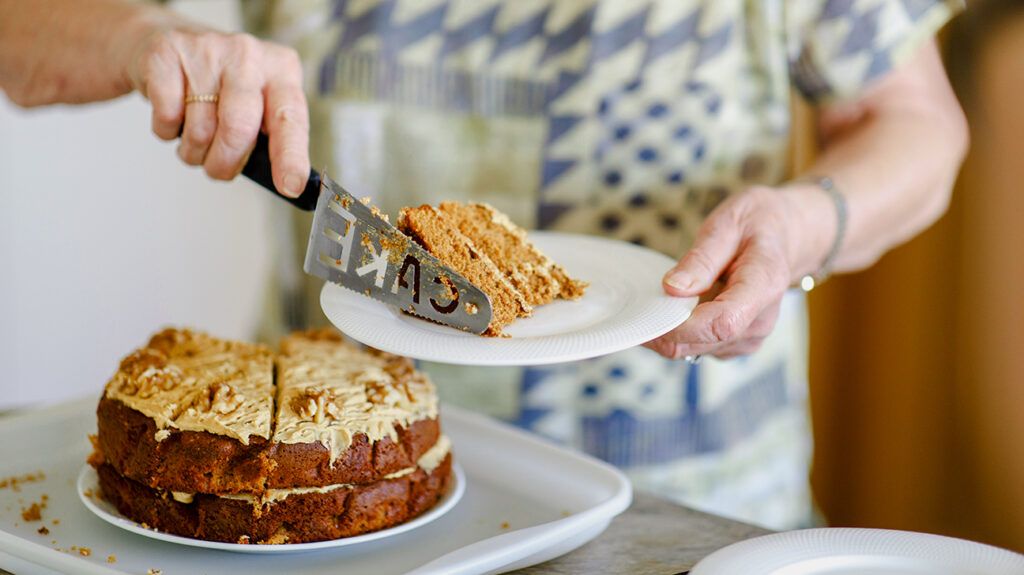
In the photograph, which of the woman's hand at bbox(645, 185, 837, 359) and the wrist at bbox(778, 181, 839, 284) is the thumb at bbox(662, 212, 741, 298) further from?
the wrist at bbox(778, 181, 839, 284)

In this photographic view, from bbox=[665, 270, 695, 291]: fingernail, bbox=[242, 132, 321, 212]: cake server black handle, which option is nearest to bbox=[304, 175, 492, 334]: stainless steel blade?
bbox=[242, 132, 321, 212]: cake server black handle

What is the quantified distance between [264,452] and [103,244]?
2238 mm

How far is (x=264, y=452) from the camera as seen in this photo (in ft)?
3.77

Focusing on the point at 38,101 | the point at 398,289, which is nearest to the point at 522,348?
the point at 398,289

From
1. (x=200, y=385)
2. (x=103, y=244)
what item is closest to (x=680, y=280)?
(x=200, y=385)

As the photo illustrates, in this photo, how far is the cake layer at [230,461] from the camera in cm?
116

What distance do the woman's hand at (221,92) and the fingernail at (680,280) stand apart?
47cm

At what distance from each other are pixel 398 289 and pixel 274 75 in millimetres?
364

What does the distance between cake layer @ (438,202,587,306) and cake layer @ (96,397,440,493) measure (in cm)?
24

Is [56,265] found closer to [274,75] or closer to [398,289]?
[274,75]

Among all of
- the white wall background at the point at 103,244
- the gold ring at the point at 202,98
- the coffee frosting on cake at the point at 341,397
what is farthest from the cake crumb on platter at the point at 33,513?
the white wall background at the point at 103,244

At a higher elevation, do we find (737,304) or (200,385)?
(737,304)

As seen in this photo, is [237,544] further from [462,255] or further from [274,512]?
[462,255]

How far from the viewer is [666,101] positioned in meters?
1.83
